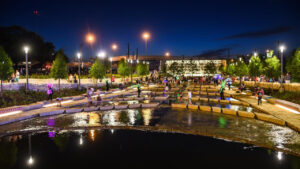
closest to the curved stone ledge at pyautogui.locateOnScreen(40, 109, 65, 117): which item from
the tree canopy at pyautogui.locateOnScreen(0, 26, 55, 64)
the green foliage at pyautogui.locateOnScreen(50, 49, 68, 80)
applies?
the green foliage at pyautogui.locateOnScreen(50, 49, 68, 80)

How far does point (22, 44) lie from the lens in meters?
62.6

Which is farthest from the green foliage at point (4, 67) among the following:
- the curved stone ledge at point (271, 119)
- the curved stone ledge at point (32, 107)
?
the curved stone ledge at point (271, 119)

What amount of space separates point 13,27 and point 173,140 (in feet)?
228

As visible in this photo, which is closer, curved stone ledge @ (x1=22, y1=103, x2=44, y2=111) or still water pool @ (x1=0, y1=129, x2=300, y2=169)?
still water pool @ (x1=0, y1=129, x2=300, y2=169)

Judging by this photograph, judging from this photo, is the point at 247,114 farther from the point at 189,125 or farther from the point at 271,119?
the point at 189,125

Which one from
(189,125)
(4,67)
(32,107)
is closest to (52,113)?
(32,107)

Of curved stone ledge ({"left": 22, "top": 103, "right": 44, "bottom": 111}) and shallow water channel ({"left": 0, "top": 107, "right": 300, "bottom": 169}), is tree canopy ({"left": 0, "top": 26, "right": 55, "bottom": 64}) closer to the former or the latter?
curved stone ledge ({"left": 22, "top": 103, "right": 44, "bottom": 111})

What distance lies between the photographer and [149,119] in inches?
525

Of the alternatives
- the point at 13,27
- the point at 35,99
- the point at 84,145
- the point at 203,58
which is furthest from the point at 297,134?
the point at 203,58

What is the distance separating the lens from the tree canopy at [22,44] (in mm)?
59906

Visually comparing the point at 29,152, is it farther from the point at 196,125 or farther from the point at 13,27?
the point at 13,27

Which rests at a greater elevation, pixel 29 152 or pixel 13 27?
pixel 13 27

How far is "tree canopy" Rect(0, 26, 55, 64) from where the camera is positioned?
197 ft

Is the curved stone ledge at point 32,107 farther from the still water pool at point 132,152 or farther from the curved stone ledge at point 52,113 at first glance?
the still water pool at point 132,152
